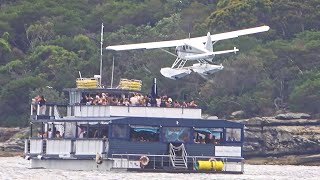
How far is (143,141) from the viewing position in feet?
246

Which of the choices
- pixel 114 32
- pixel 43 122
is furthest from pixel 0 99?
pixel 43 122

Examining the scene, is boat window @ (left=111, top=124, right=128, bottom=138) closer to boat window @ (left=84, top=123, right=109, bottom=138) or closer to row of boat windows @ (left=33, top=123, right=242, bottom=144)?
row of boat windows @ (left=33, top=123, right=242, bottom=144)

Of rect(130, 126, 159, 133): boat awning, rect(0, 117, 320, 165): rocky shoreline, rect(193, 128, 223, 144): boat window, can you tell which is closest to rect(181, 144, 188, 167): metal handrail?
rect(193, 128, 223, 144): boat window

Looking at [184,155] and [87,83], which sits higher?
[87,83]

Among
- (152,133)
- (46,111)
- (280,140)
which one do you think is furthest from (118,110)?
(280,140)

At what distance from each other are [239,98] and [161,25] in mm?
22112

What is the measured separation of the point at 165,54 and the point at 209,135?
153 feet

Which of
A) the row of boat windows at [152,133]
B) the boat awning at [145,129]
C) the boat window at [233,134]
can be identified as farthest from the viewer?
the boat window at [233,134]

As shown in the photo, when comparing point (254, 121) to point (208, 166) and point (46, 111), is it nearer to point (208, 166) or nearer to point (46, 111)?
point (46, 111)

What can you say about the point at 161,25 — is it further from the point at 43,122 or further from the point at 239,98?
the point at 43,122

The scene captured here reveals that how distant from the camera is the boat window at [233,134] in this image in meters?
77.0

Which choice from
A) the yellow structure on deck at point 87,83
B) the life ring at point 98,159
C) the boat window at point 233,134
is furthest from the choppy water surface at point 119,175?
the yellow structure on deck at point 87,83

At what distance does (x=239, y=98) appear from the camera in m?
114

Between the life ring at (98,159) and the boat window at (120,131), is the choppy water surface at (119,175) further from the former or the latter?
the boat window at (120,131)
